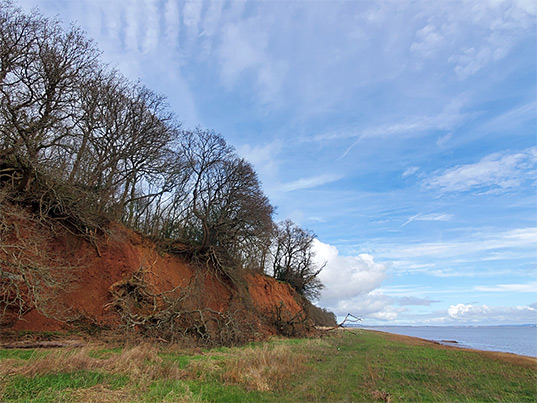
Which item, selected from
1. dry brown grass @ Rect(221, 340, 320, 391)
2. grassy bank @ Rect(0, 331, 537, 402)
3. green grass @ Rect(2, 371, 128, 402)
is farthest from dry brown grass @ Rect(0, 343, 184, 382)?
dry brown grass @ Rect(221, 340, 320, 391)

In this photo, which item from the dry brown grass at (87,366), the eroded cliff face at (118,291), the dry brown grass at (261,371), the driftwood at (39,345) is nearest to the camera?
the dry brown grass at (87,366)

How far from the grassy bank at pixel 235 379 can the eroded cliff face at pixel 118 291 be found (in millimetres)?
3344

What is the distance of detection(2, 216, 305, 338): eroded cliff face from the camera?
12.9m

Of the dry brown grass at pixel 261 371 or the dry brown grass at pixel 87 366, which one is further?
the dry brown grass at pixel 261 371

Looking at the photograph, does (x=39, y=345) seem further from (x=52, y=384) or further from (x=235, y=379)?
(x=235, y=379)

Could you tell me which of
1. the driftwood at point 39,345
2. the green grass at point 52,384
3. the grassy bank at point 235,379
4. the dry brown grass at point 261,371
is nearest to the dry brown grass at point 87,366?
the grassy bank at point 235,379

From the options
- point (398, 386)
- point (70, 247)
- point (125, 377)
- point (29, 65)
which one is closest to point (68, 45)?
point (29, 65)

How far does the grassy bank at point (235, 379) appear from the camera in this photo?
6113 millimetres

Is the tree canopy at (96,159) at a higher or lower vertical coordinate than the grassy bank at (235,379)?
higher

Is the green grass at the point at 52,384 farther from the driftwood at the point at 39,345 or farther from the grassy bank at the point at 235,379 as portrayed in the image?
the driftwood at the point at 39,345

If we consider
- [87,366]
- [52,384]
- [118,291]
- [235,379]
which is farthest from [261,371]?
[118,291]

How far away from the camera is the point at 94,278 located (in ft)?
51.6

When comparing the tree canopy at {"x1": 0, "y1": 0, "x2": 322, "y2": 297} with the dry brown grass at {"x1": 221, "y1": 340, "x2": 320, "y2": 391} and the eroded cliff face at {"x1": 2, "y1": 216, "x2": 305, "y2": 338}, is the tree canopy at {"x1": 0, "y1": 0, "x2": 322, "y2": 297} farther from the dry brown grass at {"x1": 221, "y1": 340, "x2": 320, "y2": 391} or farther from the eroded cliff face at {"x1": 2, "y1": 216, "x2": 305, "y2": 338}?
the dry brown grass at {"x1": 221, "y1": 340, "x2": 320, "y2": 391}

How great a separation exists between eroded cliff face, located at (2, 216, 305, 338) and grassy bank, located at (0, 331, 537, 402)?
132 inches
